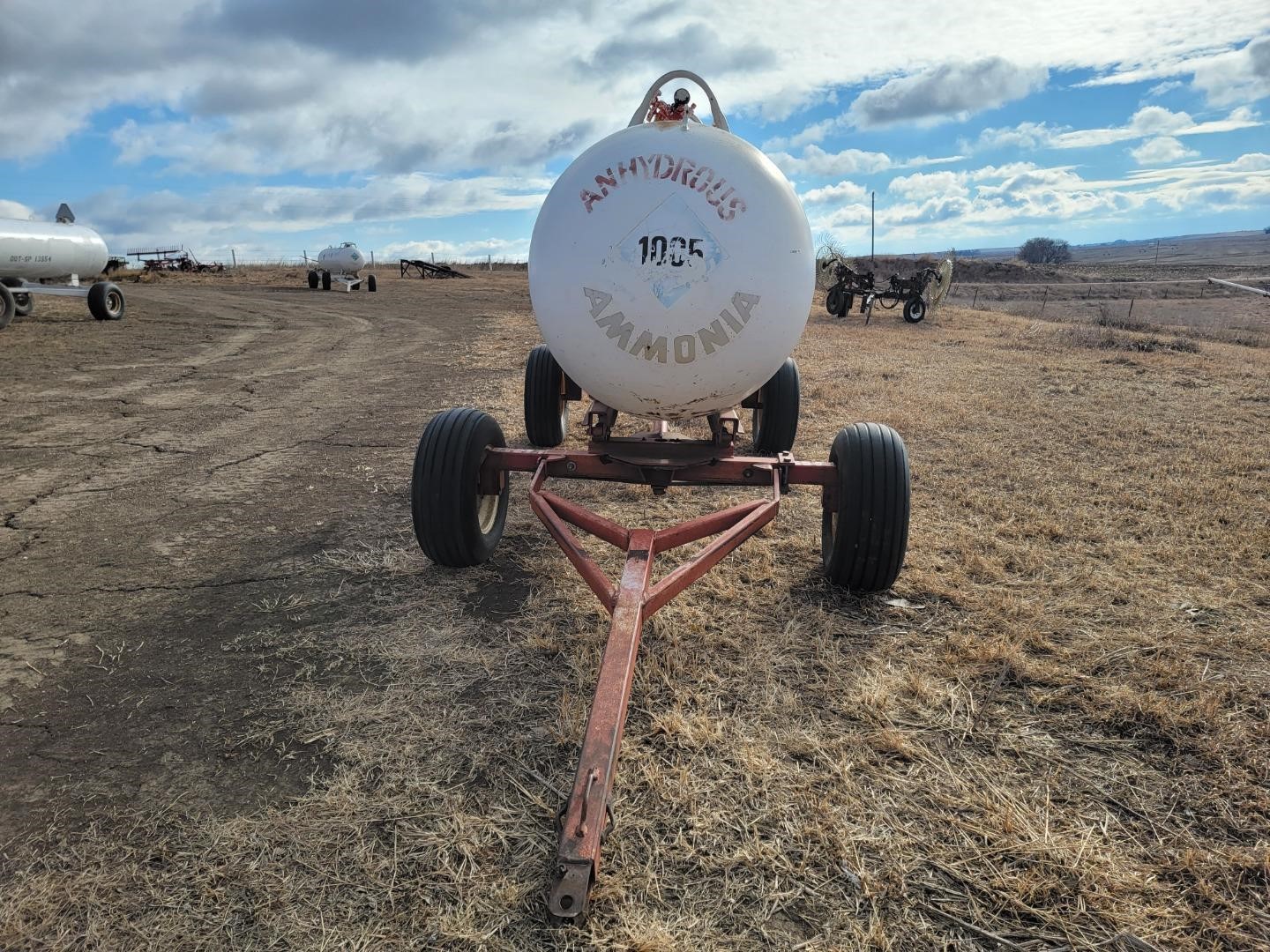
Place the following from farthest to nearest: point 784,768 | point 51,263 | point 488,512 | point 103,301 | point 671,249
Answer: point 103,301 → point 51,263 → point 488,512 → point 671,249 → point 784,768

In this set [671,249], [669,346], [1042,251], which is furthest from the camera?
[1042,251]

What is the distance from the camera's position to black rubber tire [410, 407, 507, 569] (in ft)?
12.3

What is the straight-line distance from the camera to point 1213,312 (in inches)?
1056

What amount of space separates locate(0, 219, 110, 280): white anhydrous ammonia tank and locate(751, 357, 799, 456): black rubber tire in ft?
45.5

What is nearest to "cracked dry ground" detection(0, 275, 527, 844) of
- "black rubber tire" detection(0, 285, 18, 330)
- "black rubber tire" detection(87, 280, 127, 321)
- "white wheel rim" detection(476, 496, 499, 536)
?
"white wheel rim" detection(476, 496, 499, 536)

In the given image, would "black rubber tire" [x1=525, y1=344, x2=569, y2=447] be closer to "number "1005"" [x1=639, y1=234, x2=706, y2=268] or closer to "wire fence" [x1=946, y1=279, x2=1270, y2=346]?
"number "1005"" [x1=639, y1=234, x2=706, y2=268]

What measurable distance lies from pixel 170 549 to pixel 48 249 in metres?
13.1

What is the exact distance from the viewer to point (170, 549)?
4.21 metres

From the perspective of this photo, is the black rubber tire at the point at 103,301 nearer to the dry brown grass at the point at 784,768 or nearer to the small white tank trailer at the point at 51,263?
the small white tank trailer at the point at 51,263

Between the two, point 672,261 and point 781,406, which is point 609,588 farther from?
point 781,406

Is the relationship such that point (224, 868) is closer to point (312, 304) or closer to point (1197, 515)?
point (1197, 515)

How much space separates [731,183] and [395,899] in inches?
110

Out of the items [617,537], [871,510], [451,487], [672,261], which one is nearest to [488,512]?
[451,487]

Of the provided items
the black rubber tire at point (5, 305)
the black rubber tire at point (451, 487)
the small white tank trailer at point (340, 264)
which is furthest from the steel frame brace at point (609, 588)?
the small white tank trailer at point (340, 264)
